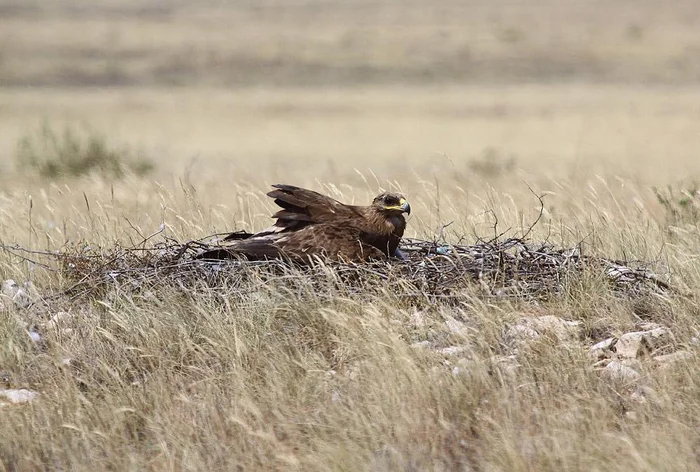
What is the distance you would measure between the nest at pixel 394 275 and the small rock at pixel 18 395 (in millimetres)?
992

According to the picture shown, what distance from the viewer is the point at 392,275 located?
5.67 meters

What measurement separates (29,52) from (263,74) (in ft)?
42.7

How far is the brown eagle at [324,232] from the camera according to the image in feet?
19.7

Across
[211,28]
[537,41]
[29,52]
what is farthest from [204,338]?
[211,28]

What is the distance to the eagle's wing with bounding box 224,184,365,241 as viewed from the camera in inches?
242

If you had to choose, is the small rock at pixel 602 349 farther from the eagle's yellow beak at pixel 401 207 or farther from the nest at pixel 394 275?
the eagle's yellow beak at pixel 401 207

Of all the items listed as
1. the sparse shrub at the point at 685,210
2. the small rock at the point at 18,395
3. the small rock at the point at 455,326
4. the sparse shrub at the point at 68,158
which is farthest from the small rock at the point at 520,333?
the sparse shrub at the point at 68,158

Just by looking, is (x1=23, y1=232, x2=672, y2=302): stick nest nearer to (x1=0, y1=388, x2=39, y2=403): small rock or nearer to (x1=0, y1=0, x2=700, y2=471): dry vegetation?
(x1=0, y1=0, x2=700, y2=471): dry vegetation

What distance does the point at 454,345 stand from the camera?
512 cm

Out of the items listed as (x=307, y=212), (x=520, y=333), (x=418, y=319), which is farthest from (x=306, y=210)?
(x=520, y=333)

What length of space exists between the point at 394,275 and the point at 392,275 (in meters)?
0.12

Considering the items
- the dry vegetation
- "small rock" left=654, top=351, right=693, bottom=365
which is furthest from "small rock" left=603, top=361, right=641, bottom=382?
"small rock" left=654, top=351, right=693, bottom=365

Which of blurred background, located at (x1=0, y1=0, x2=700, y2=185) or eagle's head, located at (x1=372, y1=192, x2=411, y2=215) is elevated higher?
eagle's head, located at (x1=372, y1=192, x2=411, y2=215)

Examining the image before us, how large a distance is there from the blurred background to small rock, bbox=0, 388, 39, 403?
9.00 meters
